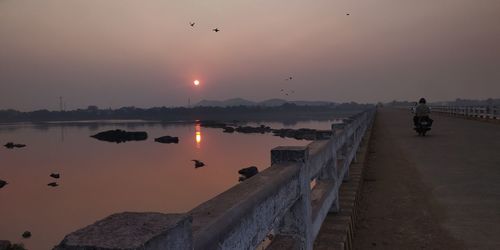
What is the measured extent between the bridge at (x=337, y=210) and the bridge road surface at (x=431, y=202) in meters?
0.01

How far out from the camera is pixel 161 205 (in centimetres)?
2917

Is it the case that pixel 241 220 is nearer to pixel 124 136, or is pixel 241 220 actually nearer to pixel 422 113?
pixel 422 113

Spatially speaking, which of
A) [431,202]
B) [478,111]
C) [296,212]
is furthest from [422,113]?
[296,212]

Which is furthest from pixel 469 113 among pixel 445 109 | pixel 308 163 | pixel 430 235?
pixel 308 163

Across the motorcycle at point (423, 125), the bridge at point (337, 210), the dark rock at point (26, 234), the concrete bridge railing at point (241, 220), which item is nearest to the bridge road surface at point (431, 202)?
the bridge at point (337, 210)

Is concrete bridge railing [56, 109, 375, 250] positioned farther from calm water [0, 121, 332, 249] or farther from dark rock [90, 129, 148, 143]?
dark rock [90, 129, 148, 143]

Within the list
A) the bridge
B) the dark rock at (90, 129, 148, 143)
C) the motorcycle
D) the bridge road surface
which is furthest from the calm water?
the dark rock at (90, 129, 148, 143)

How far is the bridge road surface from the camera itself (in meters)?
5.38

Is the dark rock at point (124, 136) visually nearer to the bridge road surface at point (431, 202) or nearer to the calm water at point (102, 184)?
the calm water at point (102, 184)

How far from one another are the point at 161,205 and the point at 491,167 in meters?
22.9

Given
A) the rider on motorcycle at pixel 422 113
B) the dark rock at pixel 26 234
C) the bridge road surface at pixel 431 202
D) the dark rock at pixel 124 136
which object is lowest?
the dark rock at pixel 26 234

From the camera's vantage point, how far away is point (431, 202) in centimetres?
710

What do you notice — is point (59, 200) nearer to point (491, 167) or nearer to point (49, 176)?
point (49, 176)

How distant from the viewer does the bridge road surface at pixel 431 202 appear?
212 inches
